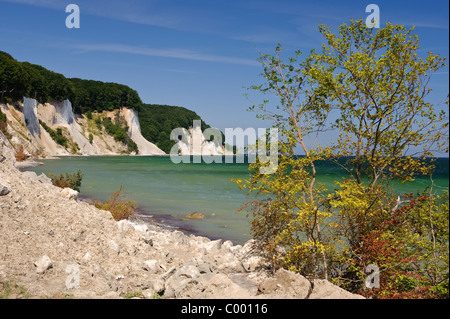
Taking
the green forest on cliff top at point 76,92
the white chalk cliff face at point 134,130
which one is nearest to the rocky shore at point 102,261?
the green forest on cliff top at point 76,92

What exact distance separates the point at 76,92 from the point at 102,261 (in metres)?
120

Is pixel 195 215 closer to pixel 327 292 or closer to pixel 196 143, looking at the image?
pixel 327 292

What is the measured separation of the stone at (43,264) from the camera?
9.12 meters

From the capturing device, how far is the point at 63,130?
100375 millimetres

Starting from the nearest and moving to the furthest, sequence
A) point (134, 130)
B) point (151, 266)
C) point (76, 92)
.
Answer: point (151, 266), point (76, 92), point (134, 130)

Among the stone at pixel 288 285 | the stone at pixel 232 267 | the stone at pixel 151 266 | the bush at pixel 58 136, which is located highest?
the bush at pixel 58 136

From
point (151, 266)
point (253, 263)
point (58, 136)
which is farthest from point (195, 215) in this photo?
point (58, 136)

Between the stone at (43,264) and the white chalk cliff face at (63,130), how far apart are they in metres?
60.5

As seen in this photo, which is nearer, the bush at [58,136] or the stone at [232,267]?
the stone at [232,267]

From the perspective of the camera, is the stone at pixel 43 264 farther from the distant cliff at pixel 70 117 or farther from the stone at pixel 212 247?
the distant cliff at pixel 70 117

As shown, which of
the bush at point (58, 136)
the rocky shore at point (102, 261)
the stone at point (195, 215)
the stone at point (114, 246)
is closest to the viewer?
the rocky shore at point (102, 261)

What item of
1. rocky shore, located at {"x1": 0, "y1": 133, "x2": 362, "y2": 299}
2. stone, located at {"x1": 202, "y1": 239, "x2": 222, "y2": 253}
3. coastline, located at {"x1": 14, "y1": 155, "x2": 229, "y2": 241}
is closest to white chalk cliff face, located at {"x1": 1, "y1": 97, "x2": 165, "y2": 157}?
coastline, located at {"x1": 14, "y1": 155, "x2": 229, "y2": 241}

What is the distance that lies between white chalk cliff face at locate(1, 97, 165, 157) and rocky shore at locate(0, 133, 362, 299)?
5739cm
